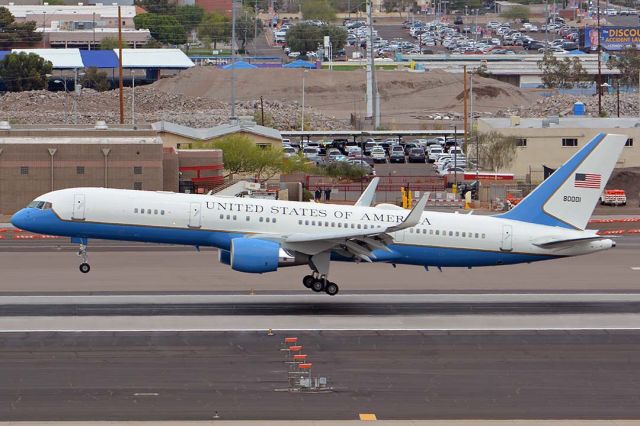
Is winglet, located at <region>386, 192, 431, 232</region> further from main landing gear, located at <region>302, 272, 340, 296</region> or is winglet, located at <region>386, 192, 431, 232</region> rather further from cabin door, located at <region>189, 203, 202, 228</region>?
cabin door, located at <region>189, 203, 202, 228</region>

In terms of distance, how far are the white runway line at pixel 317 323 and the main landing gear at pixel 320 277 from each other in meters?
2.82

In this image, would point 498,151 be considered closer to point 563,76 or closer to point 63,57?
point 563,76

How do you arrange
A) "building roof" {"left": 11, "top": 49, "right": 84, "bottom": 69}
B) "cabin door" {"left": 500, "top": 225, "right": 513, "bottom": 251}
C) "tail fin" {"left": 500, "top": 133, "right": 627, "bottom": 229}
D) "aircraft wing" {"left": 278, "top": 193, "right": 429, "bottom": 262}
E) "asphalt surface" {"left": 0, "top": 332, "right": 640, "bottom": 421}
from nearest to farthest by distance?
"asphalt surface" {"left": 0, "top": 332, "right": 640, "bottom": 421}
"aircraft wing" {"left": 278, "top": 193, "right": 429, "bottom": 262}
"tail fin" {"left": 500, "top": 133, "right": 627, "bottom": 229}
"cabin door" {"left": 500, "top": 225, "right": 513, "bottom": 251}
"building roof" {"left": 11, "top": 49, "right": 84, "bottom": 69}

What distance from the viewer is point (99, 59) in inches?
7510

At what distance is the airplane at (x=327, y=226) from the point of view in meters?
47.9

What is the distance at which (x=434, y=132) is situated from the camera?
145 m

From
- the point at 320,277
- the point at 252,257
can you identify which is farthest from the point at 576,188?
the point at 252,257

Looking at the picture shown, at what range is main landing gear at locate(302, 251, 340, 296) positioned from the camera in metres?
48.5

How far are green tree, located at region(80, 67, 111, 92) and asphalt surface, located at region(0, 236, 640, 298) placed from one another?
393 ft

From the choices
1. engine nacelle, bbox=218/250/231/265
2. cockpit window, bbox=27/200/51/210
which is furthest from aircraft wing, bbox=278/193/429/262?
cockpit window, bbox=27/200/51/210

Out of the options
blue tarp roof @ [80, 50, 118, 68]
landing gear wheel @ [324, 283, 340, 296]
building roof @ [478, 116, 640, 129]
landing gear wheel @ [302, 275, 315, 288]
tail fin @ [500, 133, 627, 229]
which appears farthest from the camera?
blue tarp roof @ [80, 50, 118, 68]

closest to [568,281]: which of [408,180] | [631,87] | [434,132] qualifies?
[408,180]

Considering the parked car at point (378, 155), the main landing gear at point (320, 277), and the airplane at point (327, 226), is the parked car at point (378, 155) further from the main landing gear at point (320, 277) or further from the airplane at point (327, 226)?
the main landing gear at point (320, 277)

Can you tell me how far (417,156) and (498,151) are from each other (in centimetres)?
1956
